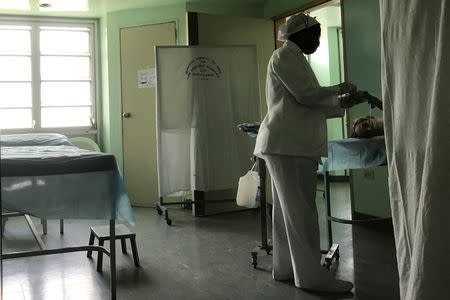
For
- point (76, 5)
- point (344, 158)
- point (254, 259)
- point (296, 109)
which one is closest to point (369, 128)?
point (344, 158)

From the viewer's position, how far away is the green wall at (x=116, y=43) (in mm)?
5016

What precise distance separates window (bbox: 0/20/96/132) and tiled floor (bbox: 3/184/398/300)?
6.22 feet

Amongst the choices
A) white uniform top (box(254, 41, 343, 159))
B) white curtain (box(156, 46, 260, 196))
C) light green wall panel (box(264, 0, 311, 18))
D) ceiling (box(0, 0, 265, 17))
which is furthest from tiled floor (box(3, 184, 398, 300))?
ceiling (box(0, 0, 265, 17))

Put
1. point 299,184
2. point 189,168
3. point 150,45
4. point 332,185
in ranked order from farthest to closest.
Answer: point 332,185, point 150,45, point 189,168, point 299,184

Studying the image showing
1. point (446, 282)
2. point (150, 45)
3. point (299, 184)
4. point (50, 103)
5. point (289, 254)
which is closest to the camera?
point (446, 282)

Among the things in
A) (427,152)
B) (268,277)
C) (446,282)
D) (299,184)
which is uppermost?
(427,152)

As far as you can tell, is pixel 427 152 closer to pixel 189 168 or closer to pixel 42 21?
pixel 189 168

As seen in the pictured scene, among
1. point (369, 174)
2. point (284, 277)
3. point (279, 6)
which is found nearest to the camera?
point (284, 277)

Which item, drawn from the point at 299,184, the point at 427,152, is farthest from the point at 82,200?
the point at 427,152

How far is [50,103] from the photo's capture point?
5527 millimetres

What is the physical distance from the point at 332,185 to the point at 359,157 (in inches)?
161

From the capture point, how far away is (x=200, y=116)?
4199mm

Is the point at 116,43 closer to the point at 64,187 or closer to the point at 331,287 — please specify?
the point at 64,187

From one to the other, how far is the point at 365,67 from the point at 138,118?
2.65m
